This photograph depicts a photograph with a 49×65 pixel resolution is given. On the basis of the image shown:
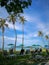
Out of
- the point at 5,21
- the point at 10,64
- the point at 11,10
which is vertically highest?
the point at 5,21

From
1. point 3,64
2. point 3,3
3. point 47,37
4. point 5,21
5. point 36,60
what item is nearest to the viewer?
point 3,3

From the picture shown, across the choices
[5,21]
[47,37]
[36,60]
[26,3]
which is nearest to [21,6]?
[26,3]

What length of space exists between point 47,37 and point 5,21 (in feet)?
197

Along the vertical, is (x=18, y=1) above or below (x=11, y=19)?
below

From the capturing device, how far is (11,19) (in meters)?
66.2

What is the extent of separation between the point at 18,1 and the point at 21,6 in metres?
0.41

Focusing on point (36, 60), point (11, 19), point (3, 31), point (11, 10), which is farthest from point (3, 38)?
point (11, 10)

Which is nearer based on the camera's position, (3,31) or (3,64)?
(3,64)

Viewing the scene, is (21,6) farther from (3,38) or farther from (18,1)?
(3,38)

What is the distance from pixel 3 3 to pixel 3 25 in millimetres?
52638

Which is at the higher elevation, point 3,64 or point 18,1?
point 18,1

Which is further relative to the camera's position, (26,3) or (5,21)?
(5,21)

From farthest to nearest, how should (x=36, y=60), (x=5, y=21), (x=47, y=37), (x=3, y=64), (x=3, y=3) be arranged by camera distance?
(x=47, y=37)
(x=5, y=21)
(x=36, y=60)
(x=3, y=64)
(x=3, y=3)

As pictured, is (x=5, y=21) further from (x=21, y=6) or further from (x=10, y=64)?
(x=21, y=6)
